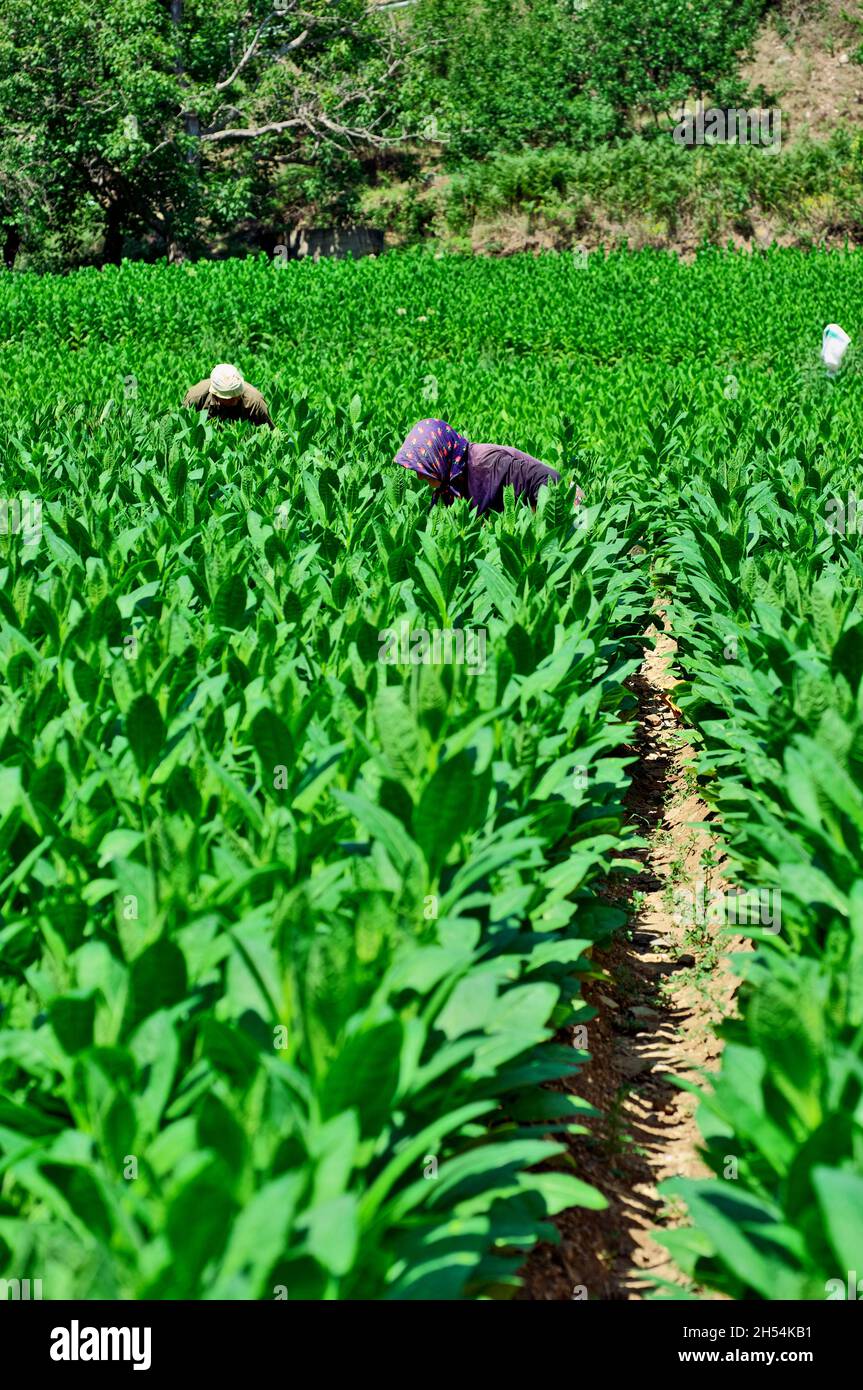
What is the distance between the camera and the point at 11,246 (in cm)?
4094

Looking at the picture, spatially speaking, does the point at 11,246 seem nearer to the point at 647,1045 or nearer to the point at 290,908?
the point at 647,1045

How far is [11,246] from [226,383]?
3533cm

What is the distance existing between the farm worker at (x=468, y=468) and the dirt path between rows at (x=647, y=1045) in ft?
5.38

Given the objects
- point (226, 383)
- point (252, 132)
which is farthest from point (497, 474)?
point (252, 132)

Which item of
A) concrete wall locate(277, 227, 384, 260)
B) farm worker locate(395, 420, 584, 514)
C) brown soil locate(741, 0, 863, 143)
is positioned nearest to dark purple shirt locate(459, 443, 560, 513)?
farm worker locate(395, 420, 584, 514)

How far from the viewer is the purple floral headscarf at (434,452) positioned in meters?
6.88

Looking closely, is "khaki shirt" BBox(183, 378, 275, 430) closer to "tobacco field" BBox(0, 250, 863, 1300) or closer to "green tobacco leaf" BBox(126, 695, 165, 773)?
"tobacco field" BBox(0, 250, 863, 1300)

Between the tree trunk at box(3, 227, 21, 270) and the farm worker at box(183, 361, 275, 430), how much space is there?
3299 centimetres

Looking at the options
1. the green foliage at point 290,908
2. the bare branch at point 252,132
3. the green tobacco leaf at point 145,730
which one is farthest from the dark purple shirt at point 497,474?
the bare branch at point 252,132

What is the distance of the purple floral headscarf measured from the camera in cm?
688

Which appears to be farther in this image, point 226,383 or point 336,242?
point 336,242

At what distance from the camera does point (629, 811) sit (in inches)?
269

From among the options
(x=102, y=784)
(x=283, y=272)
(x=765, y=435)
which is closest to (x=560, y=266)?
(x=283, y=272)
